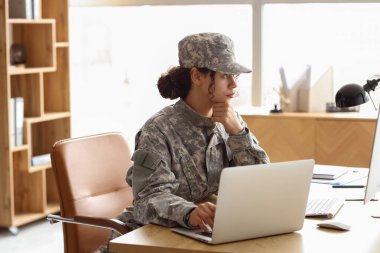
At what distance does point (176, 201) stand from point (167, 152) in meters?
0.27

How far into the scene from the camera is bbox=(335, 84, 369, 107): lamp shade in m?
2.97

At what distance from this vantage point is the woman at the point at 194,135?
262 cm

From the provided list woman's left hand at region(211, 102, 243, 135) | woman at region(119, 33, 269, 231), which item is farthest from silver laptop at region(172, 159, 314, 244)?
woman's left hand at region(211, 102, 243, 135)

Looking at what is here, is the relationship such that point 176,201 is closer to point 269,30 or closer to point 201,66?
point 201,66

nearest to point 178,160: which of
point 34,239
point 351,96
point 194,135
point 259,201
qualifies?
point 194,135

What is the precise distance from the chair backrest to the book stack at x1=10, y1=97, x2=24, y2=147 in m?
1.92

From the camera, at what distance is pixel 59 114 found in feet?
18.3

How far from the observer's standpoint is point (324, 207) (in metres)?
2.72

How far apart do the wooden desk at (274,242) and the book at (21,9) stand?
10.4 feet

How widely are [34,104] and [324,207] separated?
315 cm

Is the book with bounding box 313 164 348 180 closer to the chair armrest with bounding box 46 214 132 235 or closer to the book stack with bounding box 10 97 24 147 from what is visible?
the chair armrest with bounding box 46 214 132 235

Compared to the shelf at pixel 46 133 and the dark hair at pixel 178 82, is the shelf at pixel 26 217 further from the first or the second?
the dark hair at pixel 178 82

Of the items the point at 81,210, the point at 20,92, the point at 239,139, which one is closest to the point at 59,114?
the point at 20,92

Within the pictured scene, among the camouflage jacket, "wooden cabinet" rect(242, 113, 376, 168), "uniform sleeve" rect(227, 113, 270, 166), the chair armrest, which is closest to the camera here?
the camouflage jacket
